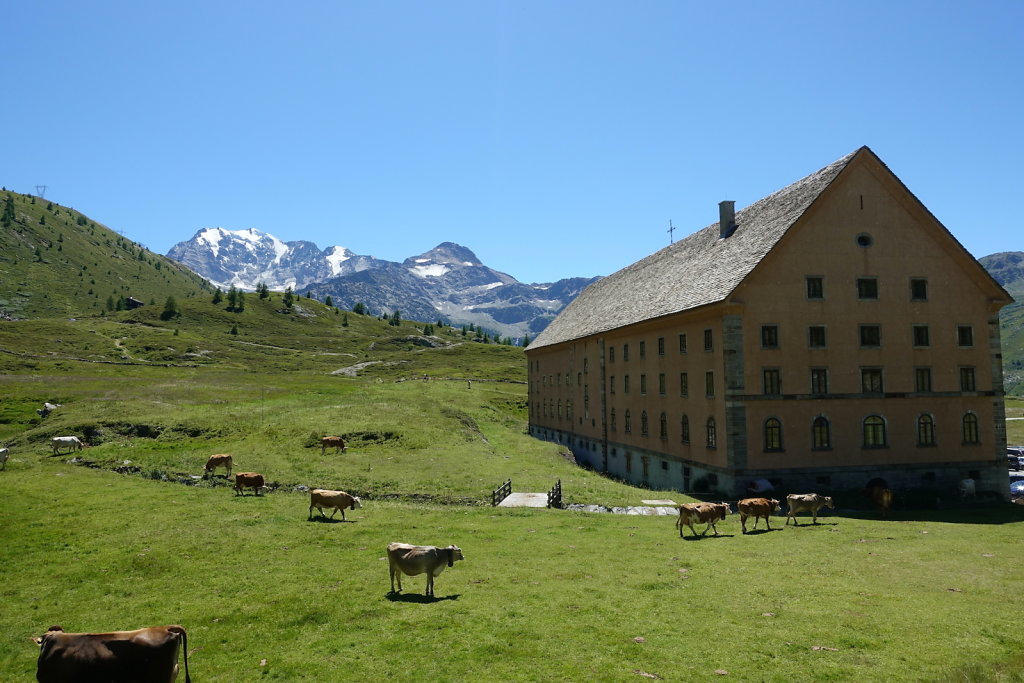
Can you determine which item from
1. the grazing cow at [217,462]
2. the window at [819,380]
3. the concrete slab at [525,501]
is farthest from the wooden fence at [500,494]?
the window at [819,380]

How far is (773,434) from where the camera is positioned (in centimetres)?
4262

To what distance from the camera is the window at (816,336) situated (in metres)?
44.0

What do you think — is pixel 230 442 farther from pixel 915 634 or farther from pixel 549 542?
pixel 915 634

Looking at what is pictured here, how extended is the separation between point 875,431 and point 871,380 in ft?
11.9

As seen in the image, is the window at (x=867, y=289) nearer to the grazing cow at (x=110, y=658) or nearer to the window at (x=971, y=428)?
the window at (x=971, y=428)

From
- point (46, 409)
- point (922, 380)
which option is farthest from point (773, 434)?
point (46, 409)

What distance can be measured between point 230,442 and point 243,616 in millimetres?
40668

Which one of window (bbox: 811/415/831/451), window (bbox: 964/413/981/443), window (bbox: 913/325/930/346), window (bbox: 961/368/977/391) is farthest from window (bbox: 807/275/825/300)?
window (bbox: 964/413/981/443)

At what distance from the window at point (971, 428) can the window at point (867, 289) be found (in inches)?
447

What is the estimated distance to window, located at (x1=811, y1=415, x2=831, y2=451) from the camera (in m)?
43.1

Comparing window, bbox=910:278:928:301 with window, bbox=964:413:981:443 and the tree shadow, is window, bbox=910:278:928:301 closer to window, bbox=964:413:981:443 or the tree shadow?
window, bbox=964:413:981:443

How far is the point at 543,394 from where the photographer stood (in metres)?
90.9

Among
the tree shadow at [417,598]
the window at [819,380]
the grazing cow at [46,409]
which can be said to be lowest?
the tree shadow at [417,598]

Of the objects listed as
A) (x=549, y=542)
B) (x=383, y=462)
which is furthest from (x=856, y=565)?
(x=383, y=462)
